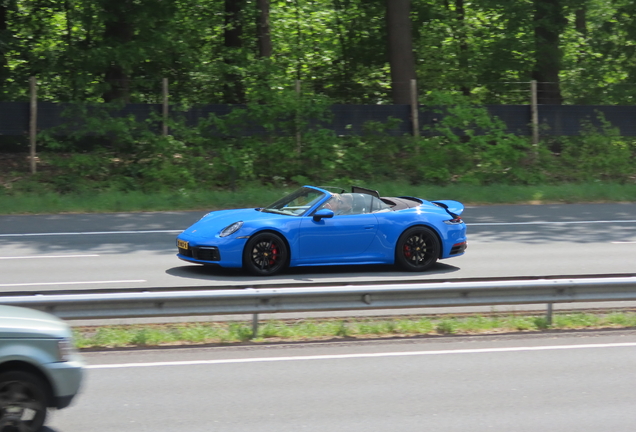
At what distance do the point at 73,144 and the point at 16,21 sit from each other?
250 inches

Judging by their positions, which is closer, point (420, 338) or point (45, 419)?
point (45, 419)

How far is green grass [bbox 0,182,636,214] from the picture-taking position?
1769 centimetres

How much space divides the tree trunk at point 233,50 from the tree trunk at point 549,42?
30.5 feet

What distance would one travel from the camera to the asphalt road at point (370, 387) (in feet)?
18.4

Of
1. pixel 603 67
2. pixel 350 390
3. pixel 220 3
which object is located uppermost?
pixel 220 3

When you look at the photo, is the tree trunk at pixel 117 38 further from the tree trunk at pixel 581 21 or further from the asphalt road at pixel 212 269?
the tree trunk at pixel 581 21

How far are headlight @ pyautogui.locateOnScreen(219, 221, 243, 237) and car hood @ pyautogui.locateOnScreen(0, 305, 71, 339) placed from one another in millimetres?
5321

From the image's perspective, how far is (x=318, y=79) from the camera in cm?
2661

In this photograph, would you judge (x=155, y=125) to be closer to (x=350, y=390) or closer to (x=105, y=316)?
(x=105, y=316)

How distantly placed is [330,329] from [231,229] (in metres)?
3.09

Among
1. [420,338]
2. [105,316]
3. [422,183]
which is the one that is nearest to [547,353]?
[420,338]

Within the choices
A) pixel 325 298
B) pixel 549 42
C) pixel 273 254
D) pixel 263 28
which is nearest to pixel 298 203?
pixel 273 254

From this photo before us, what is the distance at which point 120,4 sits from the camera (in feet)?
77.4

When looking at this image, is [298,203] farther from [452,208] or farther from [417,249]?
[452,208]
